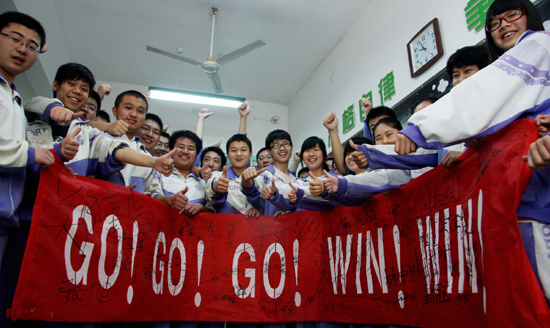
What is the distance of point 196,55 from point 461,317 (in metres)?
5.46

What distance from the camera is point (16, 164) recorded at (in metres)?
1.20

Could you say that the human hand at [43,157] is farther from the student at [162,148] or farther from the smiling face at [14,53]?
the student at [162,148]

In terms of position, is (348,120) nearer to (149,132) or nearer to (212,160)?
(212,160)

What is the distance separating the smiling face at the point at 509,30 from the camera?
49.7 inches

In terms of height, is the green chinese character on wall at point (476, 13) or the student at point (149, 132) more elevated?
the green chinese character on wall at point (476, 13)

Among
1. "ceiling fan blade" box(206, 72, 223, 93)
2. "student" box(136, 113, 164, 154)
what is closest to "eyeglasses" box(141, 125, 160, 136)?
"student" box(136, 113, 164, 154)

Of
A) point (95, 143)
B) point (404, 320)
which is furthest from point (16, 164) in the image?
point (404, 320)

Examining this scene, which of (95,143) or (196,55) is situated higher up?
(196,55)

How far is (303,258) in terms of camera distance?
193 centimetres

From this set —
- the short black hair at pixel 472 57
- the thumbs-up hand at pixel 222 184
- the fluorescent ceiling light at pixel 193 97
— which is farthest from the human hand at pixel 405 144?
the fluorescent ceiling light at pixel 193 97

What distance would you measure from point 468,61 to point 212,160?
194 centimetres

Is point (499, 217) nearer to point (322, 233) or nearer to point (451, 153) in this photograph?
point (451, 153)

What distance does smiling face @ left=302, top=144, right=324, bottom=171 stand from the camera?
2525mm

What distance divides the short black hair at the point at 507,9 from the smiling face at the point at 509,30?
0.02 m
